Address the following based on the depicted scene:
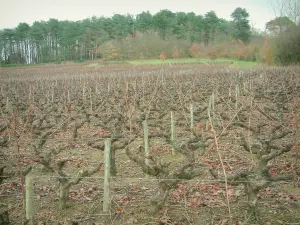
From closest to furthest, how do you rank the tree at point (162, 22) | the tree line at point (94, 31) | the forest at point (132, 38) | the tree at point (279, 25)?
the tree at point (279, 25)
the forest at point (132, 38)
the tree line at point (94, 31)
the tree at point (162, 22)

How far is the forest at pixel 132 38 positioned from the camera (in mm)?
57250

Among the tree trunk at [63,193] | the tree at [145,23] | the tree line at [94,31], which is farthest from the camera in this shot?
the tree at [145,23]

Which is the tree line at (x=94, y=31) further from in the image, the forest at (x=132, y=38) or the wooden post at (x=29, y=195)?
the wooden post at (x=29, y=195)

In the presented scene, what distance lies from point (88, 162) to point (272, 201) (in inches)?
195

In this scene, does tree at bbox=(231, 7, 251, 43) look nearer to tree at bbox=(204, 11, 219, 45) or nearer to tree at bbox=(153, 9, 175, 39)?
tree at bbox=(204, 11, 219, 45)

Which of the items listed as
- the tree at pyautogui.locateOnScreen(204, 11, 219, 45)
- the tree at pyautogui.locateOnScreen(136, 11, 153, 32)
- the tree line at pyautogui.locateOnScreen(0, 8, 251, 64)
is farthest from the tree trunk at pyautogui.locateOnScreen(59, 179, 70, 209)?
the tree at pyautogui.locateOnScreen(136, 11, 153, 32)

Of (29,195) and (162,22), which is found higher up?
(162,22)

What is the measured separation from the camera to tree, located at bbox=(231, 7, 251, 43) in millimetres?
67375

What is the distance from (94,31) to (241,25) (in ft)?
113

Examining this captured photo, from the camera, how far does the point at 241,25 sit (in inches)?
2692

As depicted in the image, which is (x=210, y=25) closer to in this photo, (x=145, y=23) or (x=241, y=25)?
(x=241, y=25)

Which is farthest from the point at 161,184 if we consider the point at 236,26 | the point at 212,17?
the point at 212,17

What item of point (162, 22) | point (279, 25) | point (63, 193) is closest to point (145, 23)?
point (162, 22)

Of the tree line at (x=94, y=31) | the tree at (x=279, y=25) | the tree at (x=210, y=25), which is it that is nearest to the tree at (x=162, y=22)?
the tree line at (x=94, y=31)
